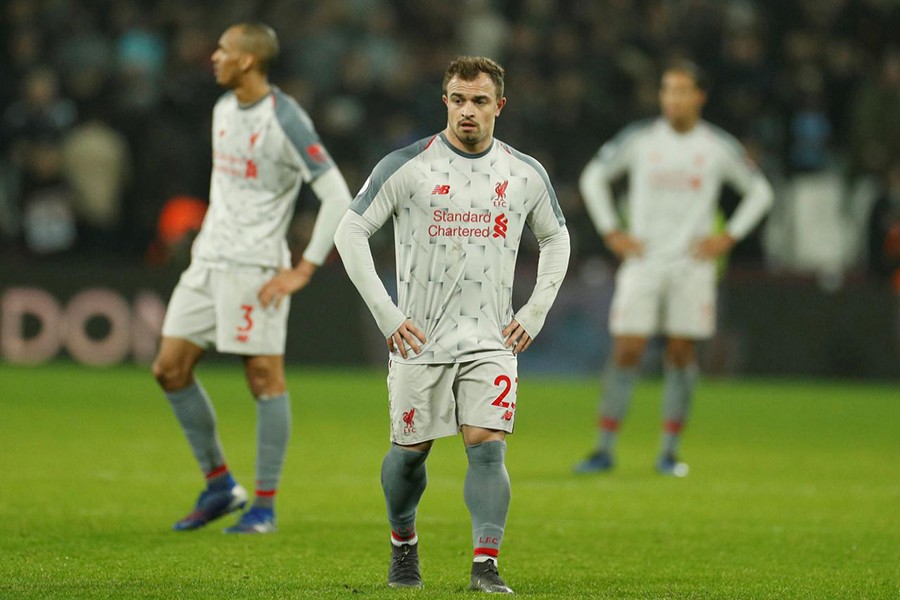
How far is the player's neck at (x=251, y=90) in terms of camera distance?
8.00 meters

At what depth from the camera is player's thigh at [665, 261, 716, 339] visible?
1086 cm

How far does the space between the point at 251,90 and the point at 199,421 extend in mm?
1684

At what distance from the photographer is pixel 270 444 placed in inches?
313

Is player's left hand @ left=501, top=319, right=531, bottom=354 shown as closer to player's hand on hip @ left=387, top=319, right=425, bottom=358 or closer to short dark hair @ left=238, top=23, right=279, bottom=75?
player's hand on hip @ left=387, top=319, right=425, bottom=358

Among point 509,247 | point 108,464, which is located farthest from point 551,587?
point 108,464

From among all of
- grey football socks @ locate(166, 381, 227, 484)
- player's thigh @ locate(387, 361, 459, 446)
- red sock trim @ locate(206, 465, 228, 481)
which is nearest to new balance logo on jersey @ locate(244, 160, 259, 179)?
grey football socks @ locate(166, 381, 227, 484)

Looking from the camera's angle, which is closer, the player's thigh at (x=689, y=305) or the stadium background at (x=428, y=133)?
the player's thigh at (x=689, y=305)

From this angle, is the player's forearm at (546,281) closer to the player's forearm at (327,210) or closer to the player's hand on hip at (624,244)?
the player's forearm at (327,210)

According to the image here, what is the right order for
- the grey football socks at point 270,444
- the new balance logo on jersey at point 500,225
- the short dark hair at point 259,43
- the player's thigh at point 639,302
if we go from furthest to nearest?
1. the player's thigh at point 639,302
2. the short dark hair at point 259,43
3. the grey football socks at point 270,444
4. the new balance logo on jersey at point 500,225

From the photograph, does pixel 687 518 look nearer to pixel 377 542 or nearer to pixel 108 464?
pixel 377 542

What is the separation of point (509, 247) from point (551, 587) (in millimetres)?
1351

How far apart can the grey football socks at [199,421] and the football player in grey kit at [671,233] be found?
139 inches

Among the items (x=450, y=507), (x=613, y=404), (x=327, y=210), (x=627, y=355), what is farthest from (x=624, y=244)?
(x=327, y=210)

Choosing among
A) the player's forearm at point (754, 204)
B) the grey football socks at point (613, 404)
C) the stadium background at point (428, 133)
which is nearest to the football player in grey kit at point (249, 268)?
the grey football socks at point (613, 404)
